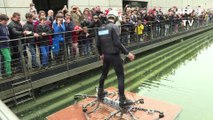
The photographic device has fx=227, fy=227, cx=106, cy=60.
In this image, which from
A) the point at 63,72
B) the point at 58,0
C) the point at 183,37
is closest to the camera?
the point at 63,72

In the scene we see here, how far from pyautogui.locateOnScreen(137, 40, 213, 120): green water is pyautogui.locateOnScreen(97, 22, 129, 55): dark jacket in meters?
2.01

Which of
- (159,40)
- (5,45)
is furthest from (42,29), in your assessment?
(159,40)

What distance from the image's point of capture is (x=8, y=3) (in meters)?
8.03

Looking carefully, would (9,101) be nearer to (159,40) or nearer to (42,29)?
(42,29)

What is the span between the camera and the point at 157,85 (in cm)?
682

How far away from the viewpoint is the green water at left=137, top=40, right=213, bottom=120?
203 inches

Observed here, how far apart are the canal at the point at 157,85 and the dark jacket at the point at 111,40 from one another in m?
1.95

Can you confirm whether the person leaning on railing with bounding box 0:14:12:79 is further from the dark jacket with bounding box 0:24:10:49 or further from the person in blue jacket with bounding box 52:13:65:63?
the person in blue jacket with bounding box 52:13:65:63

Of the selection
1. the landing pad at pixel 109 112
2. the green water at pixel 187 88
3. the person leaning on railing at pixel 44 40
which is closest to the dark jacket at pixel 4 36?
the person leaning on railing at pixel 44 40

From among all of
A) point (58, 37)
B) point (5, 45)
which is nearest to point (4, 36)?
point (5, 45)

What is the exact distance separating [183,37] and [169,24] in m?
3.40

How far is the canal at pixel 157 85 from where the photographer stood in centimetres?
521

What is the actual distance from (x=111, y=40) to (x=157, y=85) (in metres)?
3.09

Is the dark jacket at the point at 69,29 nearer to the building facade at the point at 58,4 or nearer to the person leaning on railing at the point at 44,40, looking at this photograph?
the person leaning on railing at the point at 44,40
